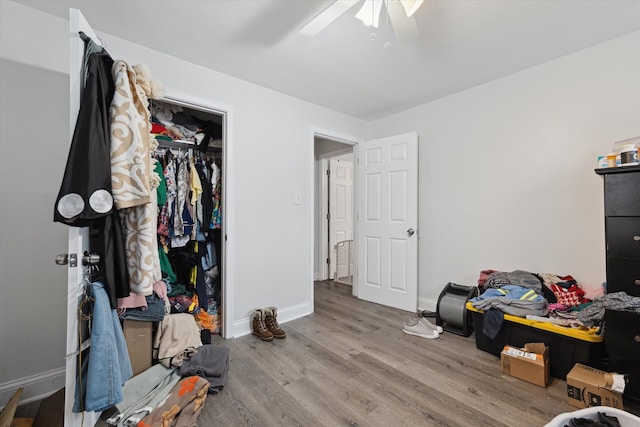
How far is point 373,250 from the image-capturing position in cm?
347

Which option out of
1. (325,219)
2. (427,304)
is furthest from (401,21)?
(325,219)

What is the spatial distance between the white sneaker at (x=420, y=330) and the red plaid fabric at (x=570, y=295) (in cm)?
97

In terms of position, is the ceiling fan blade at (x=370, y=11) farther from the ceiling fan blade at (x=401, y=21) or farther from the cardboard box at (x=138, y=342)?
the cardboard box at (x=138, y=342)

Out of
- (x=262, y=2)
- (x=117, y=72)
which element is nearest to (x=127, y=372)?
(x=117, y=72)

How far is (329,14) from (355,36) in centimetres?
57

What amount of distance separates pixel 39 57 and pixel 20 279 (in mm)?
1358

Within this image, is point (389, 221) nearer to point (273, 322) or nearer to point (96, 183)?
point (273, 322)

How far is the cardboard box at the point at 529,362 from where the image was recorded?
173cm

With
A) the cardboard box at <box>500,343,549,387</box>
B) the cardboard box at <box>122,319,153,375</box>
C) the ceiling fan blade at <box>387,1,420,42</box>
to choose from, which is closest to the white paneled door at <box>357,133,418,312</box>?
the cardboard box at <box>500,343,549,387</box>

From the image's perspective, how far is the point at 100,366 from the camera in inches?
45.4

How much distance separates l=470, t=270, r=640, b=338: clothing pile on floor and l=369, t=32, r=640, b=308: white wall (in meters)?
0.16

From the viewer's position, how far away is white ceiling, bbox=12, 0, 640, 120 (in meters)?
1.67

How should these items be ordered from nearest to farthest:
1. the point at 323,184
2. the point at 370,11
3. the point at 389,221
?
the point at 370,11 → the point at 389,221 → the point at 323,184

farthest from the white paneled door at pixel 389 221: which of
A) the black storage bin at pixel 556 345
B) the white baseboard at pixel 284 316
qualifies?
the black storage bin at pixel 556 345
